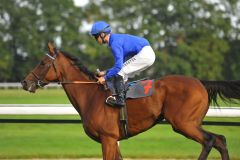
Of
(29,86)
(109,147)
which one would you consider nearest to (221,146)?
(109,147)

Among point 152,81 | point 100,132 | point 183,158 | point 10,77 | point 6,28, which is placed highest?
point 152,81

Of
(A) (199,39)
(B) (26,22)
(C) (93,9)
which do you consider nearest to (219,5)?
(A) (199,39)

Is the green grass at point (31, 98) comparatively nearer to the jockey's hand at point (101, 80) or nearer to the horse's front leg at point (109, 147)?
the jockey's hand at point (101, 80)

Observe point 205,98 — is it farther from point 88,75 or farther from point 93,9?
point 93,9

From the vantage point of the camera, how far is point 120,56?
670 cm

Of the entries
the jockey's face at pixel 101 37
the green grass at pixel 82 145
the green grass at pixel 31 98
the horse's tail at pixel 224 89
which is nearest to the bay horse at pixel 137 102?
the horse's tail at pixel 224 89

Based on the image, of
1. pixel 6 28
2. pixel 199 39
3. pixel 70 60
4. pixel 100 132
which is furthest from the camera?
pixel 199 39

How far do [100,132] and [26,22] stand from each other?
4660 cm

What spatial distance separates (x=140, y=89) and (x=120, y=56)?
50 cm

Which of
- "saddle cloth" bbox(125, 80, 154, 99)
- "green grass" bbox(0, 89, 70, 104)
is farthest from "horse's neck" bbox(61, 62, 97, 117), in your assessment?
"green grass" bbox(0, 89, 70, 104)

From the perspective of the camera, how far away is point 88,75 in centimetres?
723

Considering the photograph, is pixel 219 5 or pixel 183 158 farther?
pixel 219 5

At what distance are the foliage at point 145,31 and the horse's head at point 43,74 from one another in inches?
1658

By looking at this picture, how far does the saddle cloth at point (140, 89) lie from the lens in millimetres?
6867
